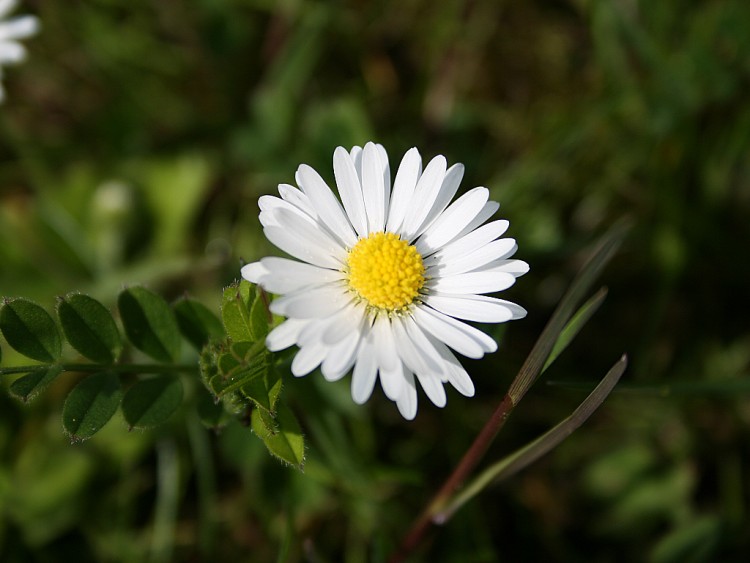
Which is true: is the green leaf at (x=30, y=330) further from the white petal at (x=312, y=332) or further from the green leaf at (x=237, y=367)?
the white petal at (x=312, y=332)

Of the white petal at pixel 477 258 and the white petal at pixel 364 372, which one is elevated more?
the white petal at pixel 477 258

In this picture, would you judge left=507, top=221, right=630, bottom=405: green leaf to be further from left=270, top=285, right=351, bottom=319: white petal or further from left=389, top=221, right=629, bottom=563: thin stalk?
left=270, top=285, right=351, bottom=319: white petal

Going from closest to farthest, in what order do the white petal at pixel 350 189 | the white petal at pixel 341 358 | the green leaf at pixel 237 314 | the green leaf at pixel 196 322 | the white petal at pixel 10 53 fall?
1. the white petal at pixel 341 358
2. the green leaf at pixel 237 314
3. the white petal at pixel 350 189
4. the green leaf at pixel 196 322
5. the white petal at pixel 10 53

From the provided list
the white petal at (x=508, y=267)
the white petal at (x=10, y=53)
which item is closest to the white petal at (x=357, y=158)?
the white petal at (x=508, y=267)

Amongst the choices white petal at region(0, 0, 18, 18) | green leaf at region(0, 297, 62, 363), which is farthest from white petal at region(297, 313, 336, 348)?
white petal at region(0, 0, 18, 18)

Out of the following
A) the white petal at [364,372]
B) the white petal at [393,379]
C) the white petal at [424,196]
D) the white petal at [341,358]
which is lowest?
the white petal at [393,379]

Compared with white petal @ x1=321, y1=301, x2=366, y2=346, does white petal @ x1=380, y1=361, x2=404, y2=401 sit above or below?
below

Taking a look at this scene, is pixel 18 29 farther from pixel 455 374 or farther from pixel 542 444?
pixel 542 444
